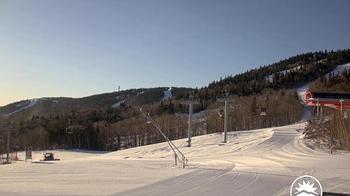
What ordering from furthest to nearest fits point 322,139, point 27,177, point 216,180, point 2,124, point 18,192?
point 2,124, point 322,139, point 27,177, point 216,180, point 18,192

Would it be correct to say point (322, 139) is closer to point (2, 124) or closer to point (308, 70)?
point (2, 124)

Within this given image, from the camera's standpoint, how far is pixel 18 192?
1342cm

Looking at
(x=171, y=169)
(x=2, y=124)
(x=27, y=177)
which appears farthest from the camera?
(x=2, y=124)

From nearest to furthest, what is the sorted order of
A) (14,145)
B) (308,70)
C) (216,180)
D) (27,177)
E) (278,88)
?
(216,180) < (27,177) < (14,145) < (278,88) < (308,70)

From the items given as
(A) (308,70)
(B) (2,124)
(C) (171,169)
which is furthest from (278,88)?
(C) (171,169)

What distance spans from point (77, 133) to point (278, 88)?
249 ft

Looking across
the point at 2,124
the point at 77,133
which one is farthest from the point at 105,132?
the point at 2,124

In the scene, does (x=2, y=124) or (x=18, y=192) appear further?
(x=2, y=124)

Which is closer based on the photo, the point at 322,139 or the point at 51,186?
the point at 51,186

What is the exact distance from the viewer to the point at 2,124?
93688 millimetres

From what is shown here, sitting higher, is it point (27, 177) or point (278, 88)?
point (278, 88)

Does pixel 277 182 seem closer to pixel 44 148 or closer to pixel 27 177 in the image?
pixel 27 177

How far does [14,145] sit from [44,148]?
828cm

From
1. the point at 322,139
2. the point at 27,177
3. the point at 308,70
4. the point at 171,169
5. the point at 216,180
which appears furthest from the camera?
the point at 308,70
